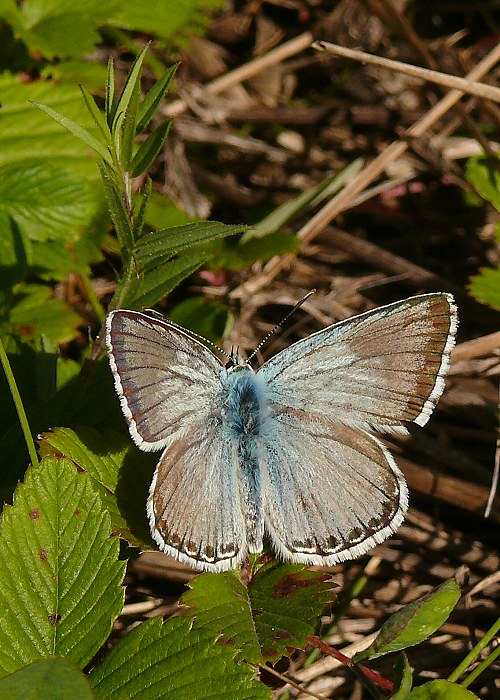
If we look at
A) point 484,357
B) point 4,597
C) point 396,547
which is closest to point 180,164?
point 484,357

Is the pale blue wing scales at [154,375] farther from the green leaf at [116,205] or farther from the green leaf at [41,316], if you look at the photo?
the green leaf at [41,316]

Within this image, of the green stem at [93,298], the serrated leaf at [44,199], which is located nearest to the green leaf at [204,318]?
the green stem at [93,298]

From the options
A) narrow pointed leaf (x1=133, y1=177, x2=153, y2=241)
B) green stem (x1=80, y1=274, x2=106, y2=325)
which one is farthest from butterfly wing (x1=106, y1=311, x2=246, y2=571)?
green stem (x1=80, y1=274, x2=106, y2=325)

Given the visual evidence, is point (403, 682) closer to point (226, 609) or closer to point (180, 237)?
point (226, 609)

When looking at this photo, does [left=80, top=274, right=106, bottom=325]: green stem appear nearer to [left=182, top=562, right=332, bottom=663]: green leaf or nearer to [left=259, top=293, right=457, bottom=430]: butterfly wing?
[left=259, top=293, right=457, bottom=430]: butterfly wing

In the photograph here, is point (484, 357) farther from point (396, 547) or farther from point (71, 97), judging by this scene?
point (71, 97)
